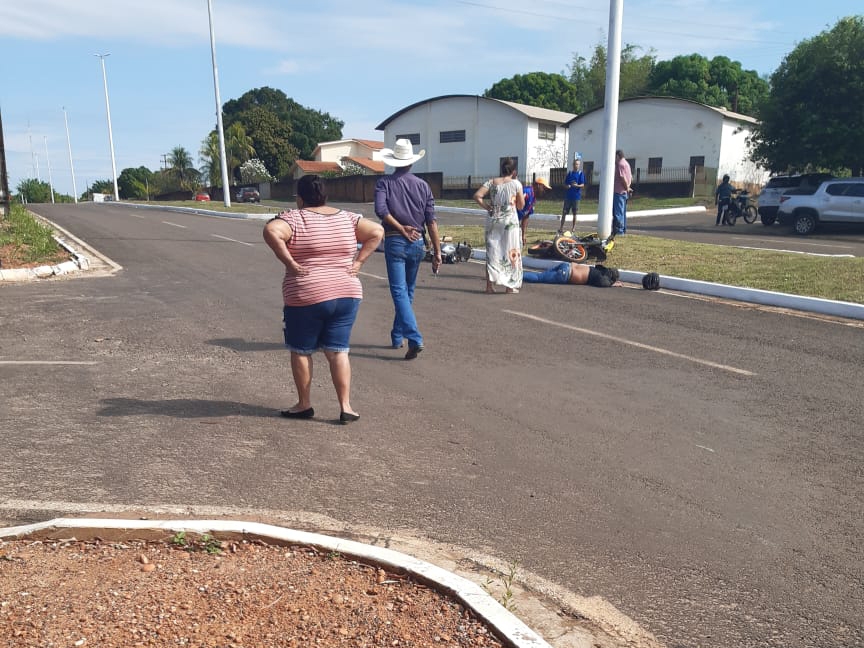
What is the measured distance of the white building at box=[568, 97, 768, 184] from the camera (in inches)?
1565

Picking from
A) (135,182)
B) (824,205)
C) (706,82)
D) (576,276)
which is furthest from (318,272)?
(135,182)

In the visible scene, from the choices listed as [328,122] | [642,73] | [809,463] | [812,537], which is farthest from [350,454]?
[328,122]

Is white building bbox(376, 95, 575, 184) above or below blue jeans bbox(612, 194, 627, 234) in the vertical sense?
above

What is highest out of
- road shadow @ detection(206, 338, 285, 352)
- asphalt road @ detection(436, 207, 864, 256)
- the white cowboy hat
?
the white cowboy hat

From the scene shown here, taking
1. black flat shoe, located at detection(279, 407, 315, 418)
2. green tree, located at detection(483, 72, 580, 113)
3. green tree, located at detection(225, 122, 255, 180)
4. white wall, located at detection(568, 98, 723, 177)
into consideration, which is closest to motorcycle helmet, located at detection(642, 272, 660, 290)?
black flat shoe, located at detection(279, 407, 315, 418)

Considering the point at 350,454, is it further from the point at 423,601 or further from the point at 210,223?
the point at 210,223

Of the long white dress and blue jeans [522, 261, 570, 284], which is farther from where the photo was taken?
blue jeans [522, 261, 570, 284]

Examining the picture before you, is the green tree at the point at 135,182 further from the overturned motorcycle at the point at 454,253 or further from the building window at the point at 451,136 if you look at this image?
the overturned motorcycle at the point at 454,253

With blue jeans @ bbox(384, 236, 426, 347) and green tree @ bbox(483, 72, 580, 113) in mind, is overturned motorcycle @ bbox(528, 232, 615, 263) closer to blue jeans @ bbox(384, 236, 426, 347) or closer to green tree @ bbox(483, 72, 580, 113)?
blue jeans @ bbox(384, 236, 426, 347)

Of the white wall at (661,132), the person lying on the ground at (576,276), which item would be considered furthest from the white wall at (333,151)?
the person lying on the ground at (576,276)

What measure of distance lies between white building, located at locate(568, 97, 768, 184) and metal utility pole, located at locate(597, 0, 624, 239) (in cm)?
2602

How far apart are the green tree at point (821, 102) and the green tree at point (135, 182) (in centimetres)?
8425

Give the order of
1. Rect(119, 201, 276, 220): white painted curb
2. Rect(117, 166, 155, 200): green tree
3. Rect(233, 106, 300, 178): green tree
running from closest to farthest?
Rect(119, 201, 276, 220): white painted curb, Rect(233, 106, 300, 178): green tree, Rect(117, 166, 155, 200): green tree

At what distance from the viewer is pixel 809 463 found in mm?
4516
